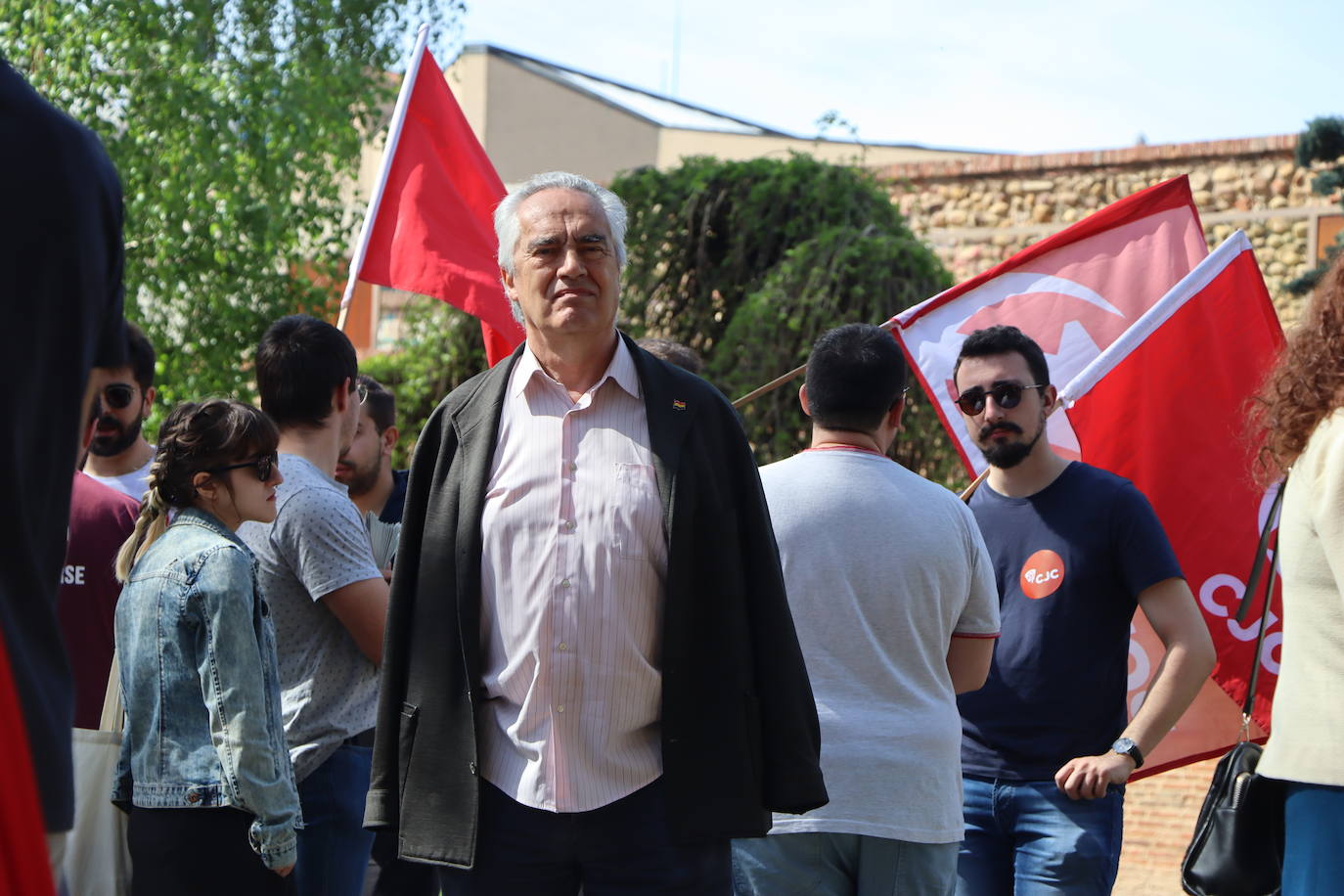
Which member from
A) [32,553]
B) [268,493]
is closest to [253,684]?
[268,493]

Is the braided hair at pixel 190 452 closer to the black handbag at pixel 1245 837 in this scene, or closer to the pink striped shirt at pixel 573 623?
the pink striped shirt at pixel 573 623

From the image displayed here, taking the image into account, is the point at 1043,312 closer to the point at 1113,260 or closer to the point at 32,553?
the point at 1113,260

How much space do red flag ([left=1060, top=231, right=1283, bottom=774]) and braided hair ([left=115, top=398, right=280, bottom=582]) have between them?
268cm

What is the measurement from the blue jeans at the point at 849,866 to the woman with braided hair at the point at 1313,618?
763 mm

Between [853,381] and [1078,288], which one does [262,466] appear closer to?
[853,381]

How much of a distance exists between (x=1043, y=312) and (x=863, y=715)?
96.9 inches

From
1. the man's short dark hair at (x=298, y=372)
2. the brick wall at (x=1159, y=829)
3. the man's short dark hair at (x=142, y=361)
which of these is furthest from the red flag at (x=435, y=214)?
the brick wall at (x=1159, y=829)

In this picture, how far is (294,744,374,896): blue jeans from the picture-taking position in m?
3.67

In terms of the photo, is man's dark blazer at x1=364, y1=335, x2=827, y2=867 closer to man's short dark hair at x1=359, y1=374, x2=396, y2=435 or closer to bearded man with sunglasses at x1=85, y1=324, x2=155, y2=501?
bearded man with sunglasses at x1=85, y1=324, x2=155, y2=501

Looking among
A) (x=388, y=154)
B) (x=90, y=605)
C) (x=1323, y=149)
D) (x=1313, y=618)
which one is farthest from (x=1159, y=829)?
(x=90, y=605)

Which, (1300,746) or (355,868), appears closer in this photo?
(1300,746)

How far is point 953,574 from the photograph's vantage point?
3.52 meters

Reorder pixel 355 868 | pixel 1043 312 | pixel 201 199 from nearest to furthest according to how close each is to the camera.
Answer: pixel 355 868 < pixel 1043 312 < pixel 201 199

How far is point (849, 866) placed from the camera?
3.45 meters
